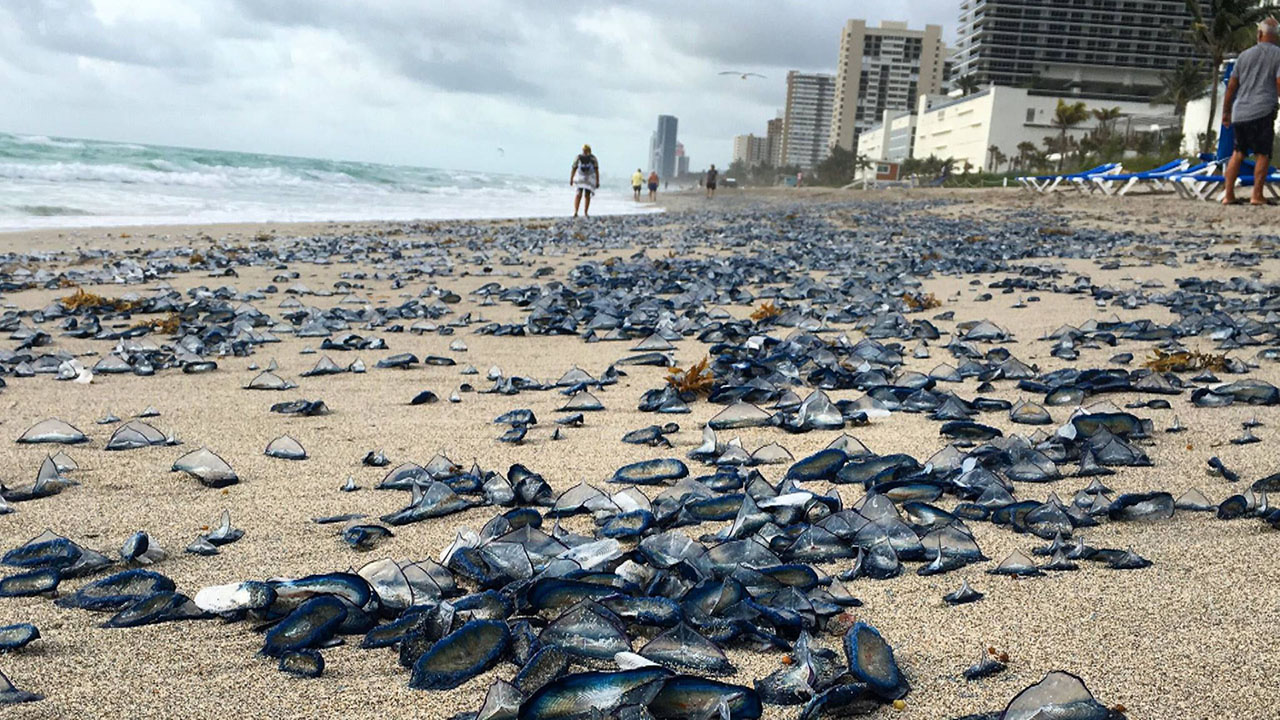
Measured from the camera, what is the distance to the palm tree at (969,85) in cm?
13950

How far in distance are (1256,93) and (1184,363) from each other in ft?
30.9

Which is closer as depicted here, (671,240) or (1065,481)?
(1065,481)

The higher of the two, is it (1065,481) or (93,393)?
(1065,481)

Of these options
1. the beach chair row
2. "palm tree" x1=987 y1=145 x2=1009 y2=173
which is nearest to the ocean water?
the beach chair row

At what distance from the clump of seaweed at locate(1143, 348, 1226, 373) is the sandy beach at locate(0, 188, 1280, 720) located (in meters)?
0.23

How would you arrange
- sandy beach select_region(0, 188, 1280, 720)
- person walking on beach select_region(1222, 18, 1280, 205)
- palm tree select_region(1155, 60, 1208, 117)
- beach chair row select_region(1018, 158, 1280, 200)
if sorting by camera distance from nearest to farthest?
sandy beach select_region(0, 188, 1280, 720), person walking on beach select_region(1222, 18, 1280, 205), beach chair row select_region(1018, 158, 1280, 200), palm tree select_region(1155, 60, 1208, 117)

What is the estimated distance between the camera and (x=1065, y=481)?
9.80ft

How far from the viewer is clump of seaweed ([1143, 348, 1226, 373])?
4.50 m

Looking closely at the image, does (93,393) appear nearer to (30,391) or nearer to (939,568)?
(30,391)

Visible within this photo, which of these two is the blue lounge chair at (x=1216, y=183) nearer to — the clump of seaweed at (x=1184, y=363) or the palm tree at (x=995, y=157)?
the clump of seaweed at (x=1184, y=363)

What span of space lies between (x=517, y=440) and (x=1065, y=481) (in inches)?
76.9

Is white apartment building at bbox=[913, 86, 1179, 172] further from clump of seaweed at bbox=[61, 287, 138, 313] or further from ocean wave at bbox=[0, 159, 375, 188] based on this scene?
clump of seaweed at bbox=[61, 287, 138, 313]

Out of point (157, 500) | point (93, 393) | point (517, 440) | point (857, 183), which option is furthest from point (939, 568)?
point (857, 183)

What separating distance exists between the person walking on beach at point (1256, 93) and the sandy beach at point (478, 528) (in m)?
7.07
